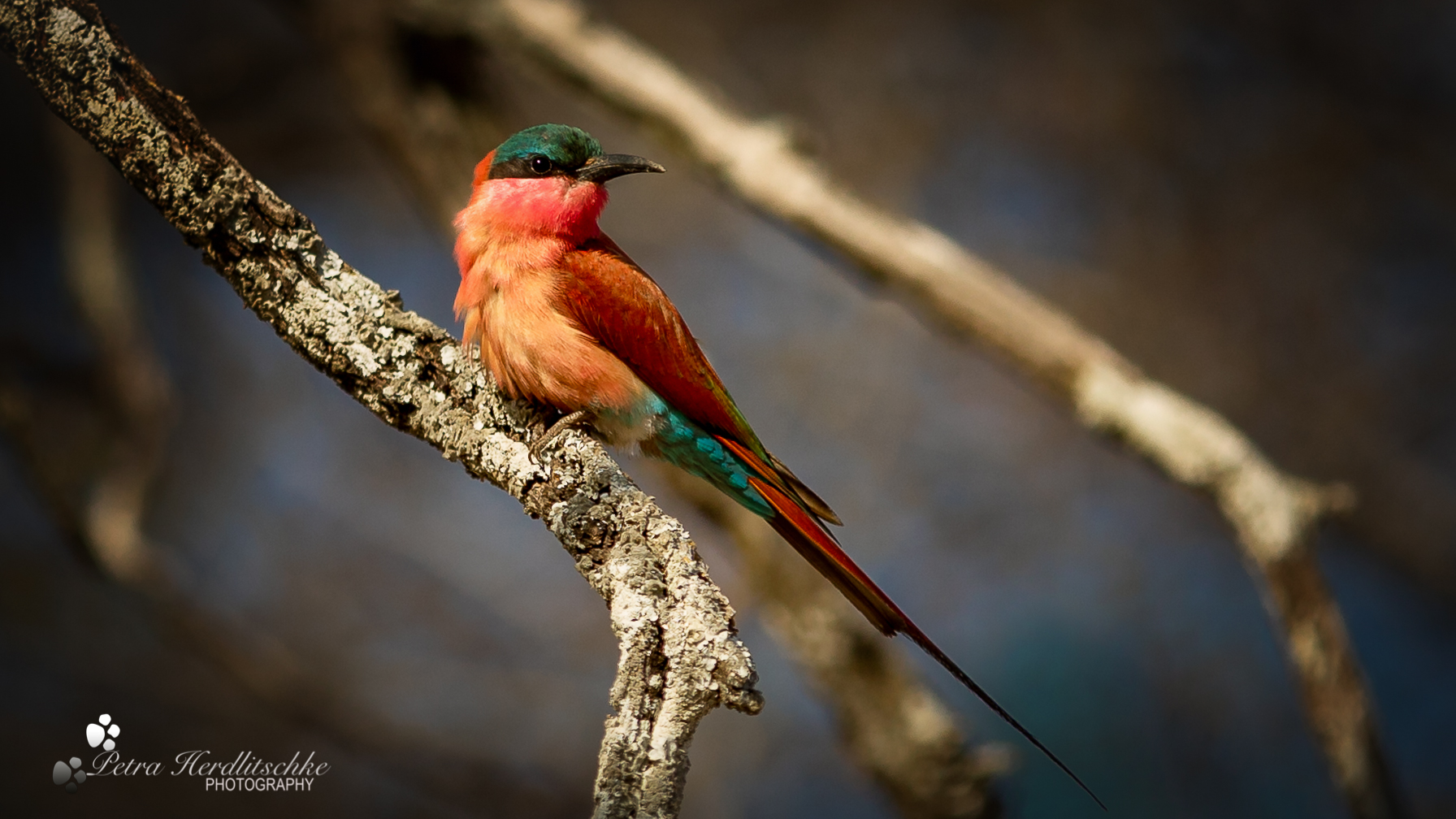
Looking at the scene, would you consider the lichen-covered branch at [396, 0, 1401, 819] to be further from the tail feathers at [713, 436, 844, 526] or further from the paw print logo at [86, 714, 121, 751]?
the paw print logo at [86, 714, 121, 751]

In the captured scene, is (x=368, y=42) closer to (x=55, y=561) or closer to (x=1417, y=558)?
(x=55, y=561)

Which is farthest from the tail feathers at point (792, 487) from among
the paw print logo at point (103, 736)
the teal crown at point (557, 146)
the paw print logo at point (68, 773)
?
A: the paw print logo at point (103, 736)

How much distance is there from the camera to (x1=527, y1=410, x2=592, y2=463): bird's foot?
148cm

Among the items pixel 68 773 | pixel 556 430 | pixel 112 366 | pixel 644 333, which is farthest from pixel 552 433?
pixel 112 366

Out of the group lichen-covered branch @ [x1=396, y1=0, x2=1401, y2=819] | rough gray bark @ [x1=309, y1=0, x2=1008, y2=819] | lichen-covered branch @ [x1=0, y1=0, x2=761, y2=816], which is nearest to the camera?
lichen-covered branch @ [x1=0, y1=0, x2=761, y2=816]

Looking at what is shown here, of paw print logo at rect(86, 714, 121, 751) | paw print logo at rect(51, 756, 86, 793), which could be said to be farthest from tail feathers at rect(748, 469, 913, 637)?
paw print logo at rect(86, 714, 121, 751)

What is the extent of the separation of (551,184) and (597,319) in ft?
0.91

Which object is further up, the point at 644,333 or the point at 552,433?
the point at 644,333

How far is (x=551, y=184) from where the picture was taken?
1.92 m

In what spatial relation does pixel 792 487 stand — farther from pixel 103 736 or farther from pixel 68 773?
pixel 103 736

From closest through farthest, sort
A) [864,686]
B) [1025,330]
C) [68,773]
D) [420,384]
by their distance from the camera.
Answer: [420,384] → [68,773] → [1025,330] → [864,686]

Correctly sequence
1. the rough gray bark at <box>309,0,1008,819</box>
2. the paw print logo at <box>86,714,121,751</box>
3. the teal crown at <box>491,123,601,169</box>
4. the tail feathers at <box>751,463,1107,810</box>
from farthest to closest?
1. the rough gray bark at <box>309,0,1008,819</box>
2. the paw print logo at <box>86,714,121,751</box>
3. the teal crown at <box>491,123,601,169</box>
4. the tail feathers at <box>751,463,1107,810</box>

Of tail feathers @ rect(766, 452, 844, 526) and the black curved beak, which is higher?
the black curved beak

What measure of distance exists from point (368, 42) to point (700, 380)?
7.25 ft
